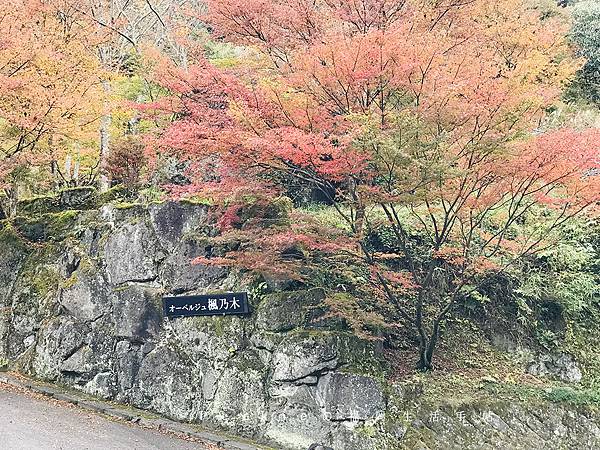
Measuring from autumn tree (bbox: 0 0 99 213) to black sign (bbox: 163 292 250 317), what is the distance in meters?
4.21

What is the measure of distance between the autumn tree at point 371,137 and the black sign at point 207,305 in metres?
0.75

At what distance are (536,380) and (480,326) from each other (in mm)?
1417

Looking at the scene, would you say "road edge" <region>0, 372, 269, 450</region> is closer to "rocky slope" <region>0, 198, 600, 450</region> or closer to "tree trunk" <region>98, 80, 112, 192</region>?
"rocky slope" <region>0, 198, 600, 450</region>

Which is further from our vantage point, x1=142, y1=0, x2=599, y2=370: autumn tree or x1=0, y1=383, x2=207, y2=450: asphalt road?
x1=142, y1=0, x2=599, y2=370: autumn tree

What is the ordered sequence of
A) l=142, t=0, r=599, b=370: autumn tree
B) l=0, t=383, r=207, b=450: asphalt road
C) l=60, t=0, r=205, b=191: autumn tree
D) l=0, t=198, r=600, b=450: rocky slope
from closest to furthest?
l=0, t=383, r=207, b=450: asphalt road
l=142, t=0, r=599, b=370: autumn tree
l=0, t=198, r=600, b=450: rocky slope
l=60, t=0, r=205, b=191: autumn tree

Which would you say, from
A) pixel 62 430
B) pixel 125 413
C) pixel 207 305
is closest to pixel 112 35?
pixel 207 305

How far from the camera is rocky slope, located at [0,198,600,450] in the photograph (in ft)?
29.8

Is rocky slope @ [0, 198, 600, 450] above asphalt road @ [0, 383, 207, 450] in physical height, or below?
above

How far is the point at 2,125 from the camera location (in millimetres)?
12438

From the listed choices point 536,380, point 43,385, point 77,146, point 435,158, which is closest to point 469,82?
point 435,158

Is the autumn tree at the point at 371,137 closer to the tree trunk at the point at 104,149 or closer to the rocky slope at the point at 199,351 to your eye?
the rocky slope at the point at 199,351

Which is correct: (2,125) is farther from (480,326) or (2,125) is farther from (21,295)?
(480,326)

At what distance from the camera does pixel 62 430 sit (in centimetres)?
813

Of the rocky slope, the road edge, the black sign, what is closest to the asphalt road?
the road edge
